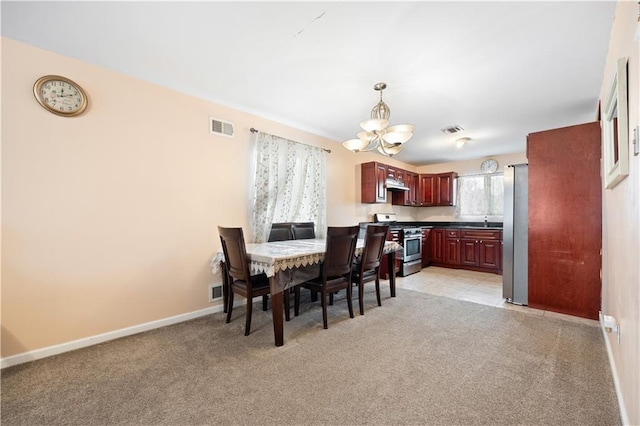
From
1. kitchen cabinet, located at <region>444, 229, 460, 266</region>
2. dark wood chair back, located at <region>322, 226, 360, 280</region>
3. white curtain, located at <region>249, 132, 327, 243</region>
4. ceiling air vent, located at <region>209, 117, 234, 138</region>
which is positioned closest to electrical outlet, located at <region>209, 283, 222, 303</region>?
white curtain, located at <region>249, 132, 327, 243</region>

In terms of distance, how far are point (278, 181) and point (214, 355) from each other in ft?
7.24

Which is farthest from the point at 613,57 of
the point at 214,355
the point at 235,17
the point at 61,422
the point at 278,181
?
the point at 61,422

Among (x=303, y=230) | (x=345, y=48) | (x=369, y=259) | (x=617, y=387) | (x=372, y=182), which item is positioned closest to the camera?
(x=617, y=387)

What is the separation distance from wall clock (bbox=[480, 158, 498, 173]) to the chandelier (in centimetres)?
414

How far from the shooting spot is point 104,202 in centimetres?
240

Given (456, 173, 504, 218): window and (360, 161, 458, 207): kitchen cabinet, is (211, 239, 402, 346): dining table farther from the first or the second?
(456, 173, 504, 218): window

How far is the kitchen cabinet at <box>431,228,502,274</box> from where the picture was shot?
5180mm

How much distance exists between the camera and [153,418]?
1479mm

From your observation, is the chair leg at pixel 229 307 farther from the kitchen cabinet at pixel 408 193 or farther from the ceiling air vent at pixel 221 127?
the kitchen cabinet at pixel 408 193

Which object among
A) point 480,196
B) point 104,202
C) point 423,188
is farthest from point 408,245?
point 104,202

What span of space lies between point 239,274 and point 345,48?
2155 millimetres

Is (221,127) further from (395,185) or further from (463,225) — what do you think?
(463,225)

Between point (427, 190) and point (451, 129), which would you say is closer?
point (451, 129)

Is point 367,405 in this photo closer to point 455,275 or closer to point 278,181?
point 278,181
